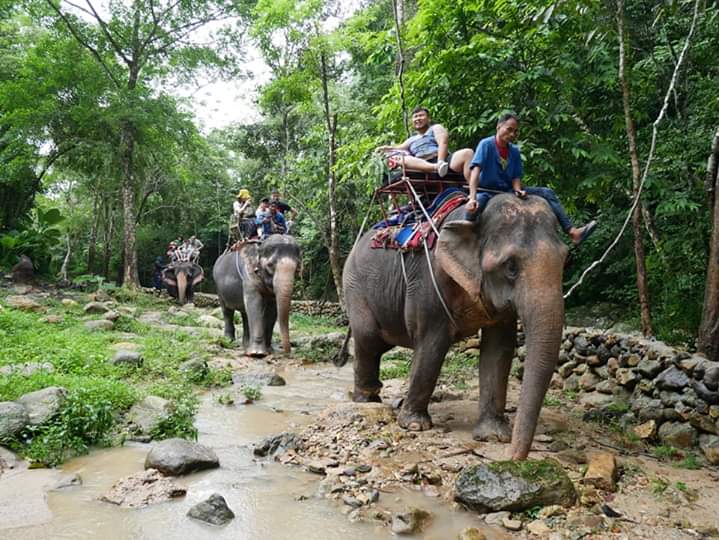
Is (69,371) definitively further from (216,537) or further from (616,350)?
(616,350)

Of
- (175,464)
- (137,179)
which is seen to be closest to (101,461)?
(175,464)

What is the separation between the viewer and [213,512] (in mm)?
3598

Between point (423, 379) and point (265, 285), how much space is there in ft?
20.9

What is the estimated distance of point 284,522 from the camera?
366 cm

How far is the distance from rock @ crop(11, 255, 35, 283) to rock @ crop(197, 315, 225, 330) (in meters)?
6.04

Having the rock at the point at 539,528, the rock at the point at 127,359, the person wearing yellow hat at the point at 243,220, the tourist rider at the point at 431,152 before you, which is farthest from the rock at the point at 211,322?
the rock at the point at 539,528

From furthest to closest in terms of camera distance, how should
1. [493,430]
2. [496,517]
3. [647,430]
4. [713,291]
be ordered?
[713,291]
[647,430]
[493,430]
[496,517]

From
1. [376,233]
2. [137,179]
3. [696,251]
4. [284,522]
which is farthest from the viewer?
[137,179]

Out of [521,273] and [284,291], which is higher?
[521,273]

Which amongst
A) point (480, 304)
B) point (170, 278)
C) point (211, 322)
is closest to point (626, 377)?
point (480, 304)

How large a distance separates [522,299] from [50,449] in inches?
157

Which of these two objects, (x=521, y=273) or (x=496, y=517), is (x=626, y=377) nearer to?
(x=521, y=273)

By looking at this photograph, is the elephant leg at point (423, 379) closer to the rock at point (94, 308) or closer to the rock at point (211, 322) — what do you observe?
the rock at point (94, 308)

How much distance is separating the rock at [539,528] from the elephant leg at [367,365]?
341cm
